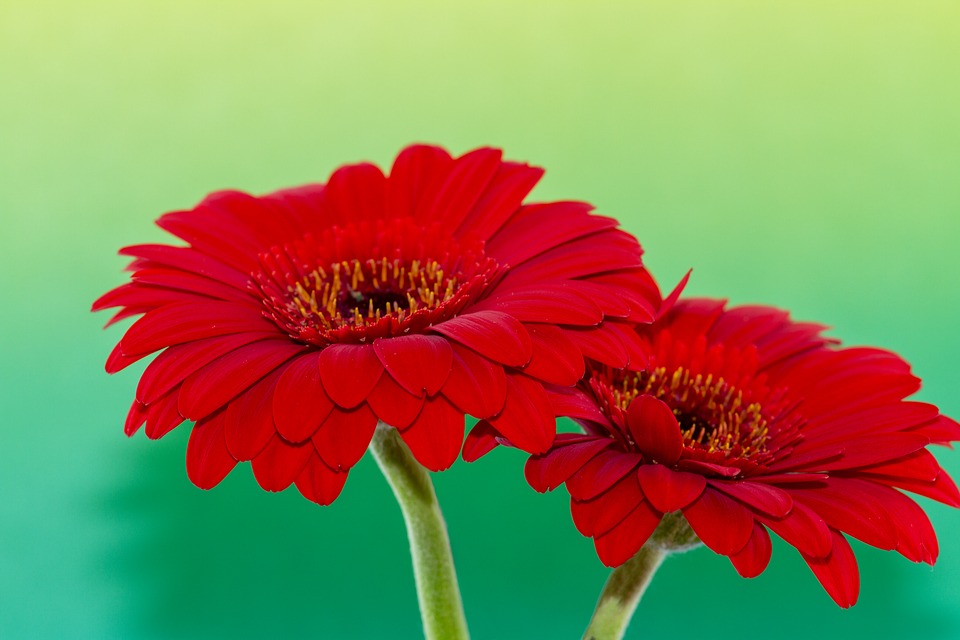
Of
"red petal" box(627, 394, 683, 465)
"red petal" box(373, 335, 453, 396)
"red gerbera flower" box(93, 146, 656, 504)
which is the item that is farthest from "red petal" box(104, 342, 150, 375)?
"red petal" box(627, 394, 683, 465)

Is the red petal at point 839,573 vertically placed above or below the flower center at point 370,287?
below

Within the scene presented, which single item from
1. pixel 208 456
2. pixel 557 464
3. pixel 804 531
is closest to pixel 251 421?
pixel 208 456

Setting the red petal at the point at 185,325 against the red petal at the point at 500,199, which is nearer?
the red petal at the point at 185,325

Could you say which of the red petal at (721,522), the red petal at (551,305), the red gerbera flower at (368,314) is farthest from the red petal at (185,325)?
the red petal at (721,522)

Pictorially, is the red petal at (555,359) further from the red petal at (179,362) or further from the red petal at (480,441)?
the red petal at (179,362)

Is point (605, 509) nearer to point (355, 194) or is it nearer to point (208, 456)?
point (208, 456)

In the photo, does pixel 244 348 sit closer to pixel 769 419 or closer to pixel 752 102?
pixel 769 419

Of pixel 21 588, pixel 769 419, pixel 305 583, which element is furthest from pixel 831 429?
pixel 21 588
